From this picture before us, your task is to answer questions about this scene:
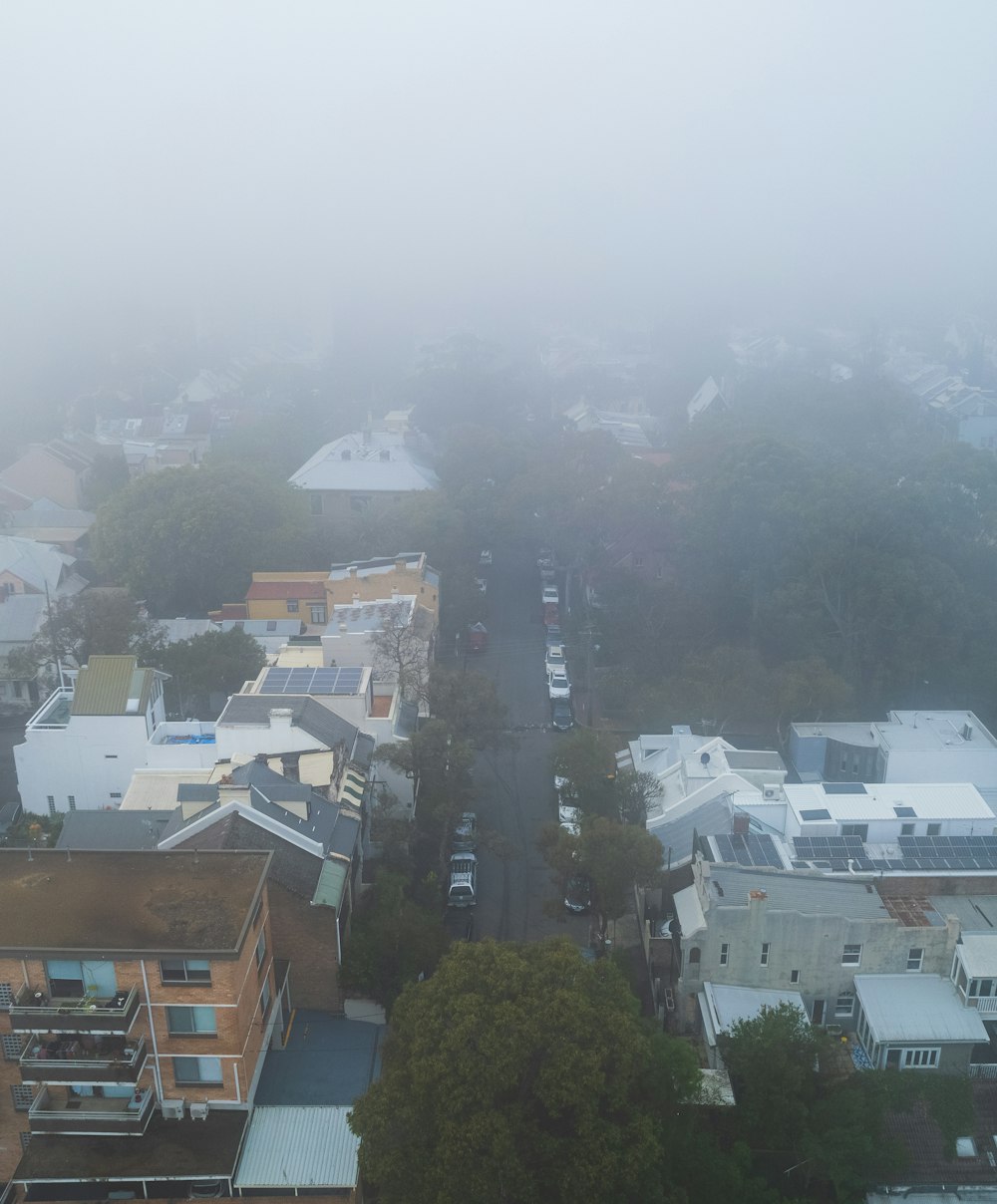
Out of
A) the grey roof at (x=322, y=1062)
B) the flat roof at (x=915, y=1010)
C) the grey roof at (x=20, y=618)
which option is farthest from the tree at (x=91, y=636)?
the flat roof at (x=915, y=1010)

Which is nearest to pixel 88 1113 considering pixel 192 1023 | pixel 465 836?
pixel 192 1023

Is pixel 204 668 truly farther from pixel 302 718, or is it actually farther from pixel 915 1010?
pixel 915 1010

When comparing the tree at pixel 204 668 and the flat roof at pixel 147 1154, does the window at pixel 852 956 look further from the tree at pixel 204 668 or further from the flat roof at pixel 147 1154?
the tree at pixel 204 668

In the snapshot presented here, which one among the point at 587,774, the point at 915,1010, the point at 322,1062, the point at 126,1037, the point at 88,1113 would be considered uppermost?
the point at 126,1037

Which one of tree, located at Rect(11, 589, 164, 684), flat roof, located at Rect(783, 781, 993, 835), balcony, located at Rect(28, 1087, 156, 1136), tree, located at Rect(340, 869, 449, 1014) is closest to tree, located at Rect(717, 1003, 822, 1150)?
→ tree, located at Rect(340, 869, 449, 1014)

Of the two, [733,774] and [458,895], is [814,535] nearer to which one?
[733,774]
